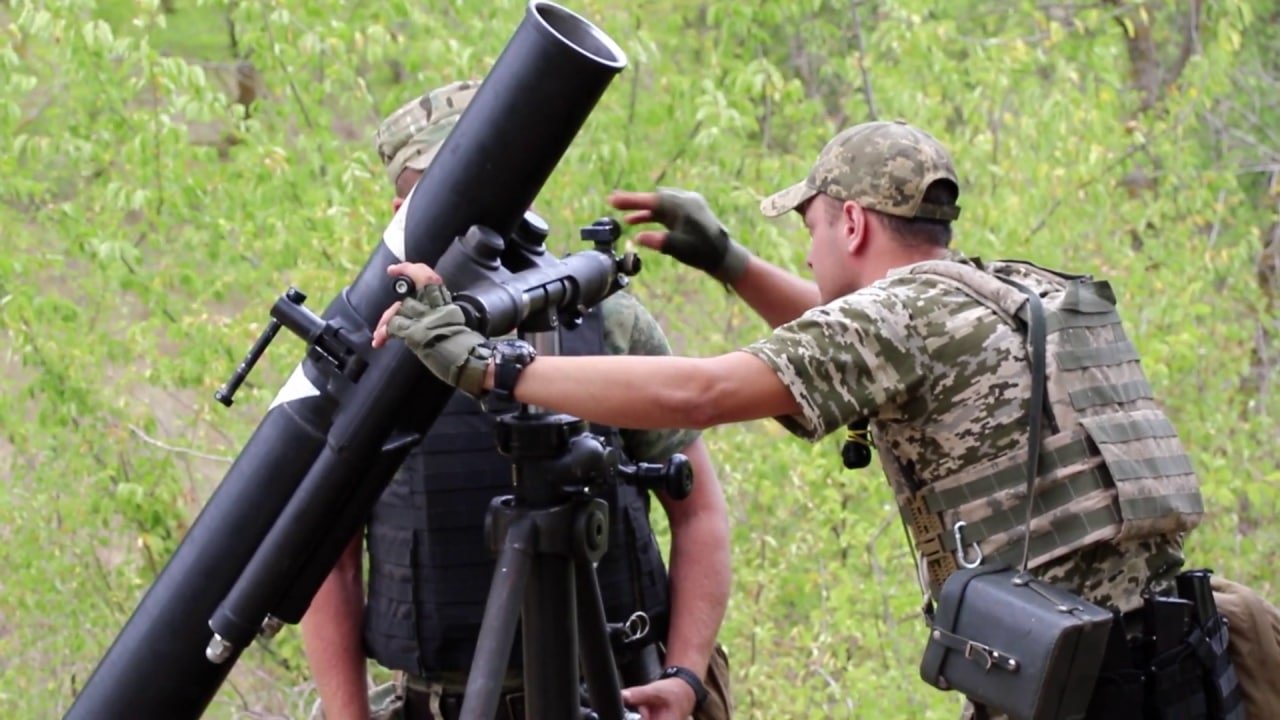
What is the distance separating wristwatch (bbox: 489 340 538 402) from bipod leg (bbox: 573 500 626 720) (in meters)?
0.23

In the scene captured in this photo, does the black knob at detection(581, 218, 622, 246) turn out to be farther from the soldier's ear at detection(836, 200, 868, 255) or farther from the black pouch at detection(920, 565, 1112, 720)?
the black pouch at detection(920, 565, 1112, 720)

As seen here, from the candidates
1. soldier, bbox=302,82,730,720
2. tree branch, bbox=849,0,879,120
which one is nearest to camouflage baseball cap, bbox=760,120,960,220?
soldier, bbox=302,82,730,720

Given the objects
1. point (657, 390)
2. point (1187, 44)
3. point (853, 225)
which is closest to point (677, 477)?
point (657, 390)

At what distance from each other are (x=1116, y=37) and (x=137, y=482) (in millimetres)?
5297

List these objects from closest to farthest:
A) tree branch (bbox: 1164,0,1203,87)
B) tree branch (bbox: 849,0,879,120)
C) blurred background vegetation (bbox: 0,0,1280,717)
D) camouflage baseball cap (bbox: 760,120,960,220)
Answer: camouflage baseball cap (bbox: 760,120,960,220)
blurred background vegetation (bbox: 0,0,1280,717)
tree branch (bbox: 849,0,879,120)
tree branch (bbox: 1164,0,1203,87)

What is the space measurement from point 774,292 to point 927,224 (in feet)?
1.73

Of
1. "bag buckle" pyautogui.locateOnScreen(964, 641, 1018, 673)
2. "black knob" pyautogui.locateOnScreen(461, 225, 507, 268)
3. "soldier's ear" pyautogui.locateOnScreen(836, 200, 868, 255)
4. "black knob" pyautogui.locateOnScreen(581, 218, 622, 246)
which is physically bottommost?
"bag buckle" pyautogui.locateOnScreen(964, 641, 1018, 673)

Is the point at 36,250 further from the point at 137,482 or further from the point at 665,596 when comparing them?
the point at 665,596

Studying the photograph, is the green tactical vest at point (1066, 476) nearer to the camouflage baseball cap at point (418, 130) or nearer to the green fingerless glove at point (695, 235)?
the green fingerless glove at point (695, 235)

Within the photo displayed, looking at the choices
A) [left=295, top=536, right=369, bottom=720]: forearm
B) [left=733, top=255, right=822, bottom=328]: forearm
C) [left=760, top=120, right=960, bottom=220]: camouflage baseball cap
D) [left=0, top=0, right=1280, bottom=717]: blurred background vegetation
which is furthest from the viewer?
[left=0, top=0, right=1280, bottom=717]: blurred background vegetation

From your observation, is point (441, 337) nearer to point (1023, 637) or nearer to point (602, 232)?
point (602, 232)

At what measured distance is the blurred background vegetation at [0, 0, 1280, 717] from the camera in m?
5.83

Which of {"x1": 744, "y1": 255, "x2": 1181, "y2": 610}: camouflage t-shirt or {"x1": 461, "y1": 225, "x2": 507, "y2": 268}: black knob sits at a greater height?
{"x1": 744, "y1": 255, "x2": 1181, "y2": 610}: camouflage t-shirt

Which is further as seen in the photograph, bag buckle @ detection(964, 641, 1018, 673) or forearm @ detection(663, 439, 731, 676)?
forearm @ detection(663, 439, 731, 676)
